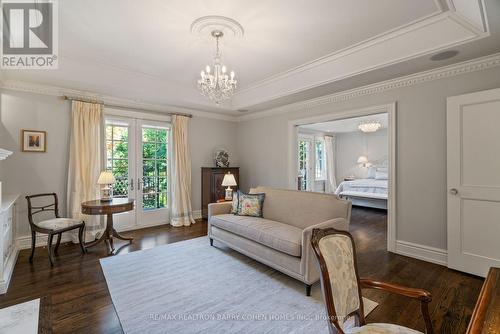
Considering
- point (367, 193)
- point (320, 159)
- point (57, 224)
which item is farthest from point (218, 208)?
point (320, 159)

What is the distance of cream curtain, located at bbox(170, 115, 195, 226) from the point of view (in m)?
5.02

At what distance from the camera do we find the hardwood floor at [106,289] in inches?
77.7

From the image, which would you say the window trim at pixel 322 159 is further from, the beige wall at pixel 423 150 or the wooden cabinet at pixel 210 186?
the beige wall at pixel 423 150

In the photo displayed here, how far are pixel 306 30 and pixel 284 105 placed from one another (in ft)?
7.44

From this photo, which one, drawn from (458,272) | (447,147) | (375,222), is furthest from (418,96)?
(375,222)

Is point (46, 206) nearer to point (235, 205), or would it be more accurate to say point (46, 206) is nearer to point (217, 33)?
point (235, 205)

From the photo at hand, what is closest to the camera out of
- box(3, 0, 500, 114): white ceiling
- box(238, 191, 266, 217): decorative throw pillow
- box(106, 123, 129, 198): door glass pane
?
box(3, 0, 500, 114): white ceiling

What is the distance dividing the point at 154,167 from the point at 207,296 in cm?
338

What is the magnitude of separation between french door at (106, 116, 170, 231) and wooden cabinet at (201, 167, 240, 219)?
31.2 inches

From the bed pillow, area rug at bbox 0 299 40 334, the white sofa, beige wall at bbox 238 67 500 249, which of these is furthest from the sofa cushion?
the bed pillow

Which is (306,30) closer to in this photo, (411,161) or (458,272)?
(411,161)

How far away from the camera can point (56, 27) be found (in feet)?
8.73

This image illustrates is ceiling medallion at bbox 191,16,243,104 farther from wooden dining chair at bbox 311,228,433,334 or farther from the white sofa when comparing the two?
wooden dining chair at bbox 311,228,433,334

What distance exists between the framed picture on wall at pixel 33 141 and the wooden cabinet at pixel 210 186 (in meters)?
2.83
